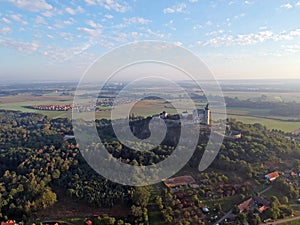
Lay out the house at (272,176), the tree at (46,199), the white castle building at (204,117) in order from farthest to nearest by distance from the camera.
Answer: the white castle building at (204,117) → the house at (272,176) → the tree at (46,199)

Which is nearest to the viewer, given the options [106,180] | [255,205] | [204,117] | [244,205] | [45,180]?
[244,205]

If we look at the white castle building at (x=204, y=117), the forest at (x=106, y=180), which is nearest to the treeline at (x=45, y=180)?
the forest at (x=106, y=180)

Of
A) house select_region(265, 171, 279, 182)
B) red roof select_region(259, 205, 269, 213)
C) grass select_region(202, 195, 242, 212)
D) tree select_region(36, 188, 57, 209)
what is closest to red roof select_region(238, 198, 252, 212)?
grass select_region(202, 195, 242, 212)

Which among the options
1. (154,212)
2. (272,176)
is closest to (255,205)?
(272,176)

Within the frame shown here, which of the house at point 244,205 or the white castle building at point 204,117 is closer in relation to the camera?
the house at point 244,205

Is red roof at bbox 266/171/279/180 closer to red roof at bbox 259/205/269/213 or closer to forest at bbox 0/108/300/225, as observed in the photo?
forest at bbox 0/108/300/225

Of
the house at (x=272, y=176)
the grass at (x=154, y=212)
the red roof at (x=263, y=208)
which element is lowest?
the grass at (x=154, y=212)

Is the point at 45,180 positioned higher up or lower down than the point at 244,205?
higher up

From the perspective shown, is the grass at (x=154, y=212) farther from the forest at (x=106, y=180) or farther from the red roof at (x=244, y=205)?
the red roof at (x=244, y=205)

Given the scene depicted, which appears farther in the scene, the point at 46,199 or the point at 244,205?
the point at 46,199

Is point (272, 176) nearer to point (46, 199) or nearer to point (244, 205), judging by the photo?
point (244, 205)

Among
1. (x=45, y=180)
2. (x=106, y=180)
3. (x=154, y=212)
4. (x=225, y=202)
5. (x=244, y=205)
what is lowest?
(x=154, y=212)

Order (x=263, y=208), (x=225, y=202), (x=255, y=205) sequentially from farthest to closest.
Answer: (x=225, y=202), (x=255, y=205), (x=263, y=208)
